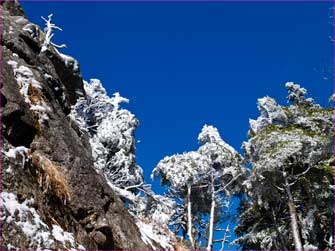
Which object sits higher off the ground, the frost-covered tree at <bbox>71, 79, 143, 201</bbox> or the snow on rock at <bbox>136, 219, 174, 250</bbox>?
the frost-covered tree at <bbox>71, 79, 143, 201</bbox>

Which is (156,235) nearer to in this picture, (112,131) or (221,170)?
(221,170)

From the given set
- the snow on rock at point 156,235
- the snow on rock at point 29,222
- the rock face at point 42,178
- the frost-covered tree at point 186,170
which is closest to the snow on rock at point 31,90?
the rock face at point 42,178

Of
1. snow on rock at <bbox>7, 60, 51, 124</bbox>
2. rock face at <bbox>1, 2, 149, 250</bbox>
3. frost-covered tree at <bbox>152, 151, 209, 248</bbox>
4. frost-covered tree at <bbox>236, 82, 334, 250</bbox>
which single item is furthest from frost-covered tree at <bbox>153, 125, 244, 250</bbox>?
snow on rock at <bbox>7, 60, 51, 124</bbox>

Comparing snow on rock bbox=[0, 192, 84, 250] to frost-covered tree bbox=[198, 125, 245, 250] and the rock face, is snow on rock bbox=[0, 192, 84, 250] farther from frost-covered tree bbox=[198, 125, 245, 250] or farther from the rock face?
frost-covered tree bbox=[198, 125, 245, 250]

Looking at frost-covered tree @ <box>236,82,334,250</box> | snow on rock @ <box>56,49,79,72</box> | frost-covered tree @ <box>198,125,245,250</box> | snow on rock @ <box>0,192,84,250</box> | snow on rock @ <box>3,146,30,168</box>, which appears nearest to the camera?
snow on rock @ <box>0,192,84,250</box>

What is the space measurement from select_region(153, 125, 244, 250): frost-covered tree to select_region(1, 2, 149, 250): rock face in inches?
564

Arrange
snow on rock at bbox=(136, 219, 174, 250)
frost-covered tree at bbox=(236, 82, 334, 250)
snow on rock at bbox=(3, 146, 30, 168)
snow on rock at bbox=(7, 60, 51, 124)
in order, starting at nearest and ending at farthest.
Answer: snow on rock at bbox=(3, 146, 30, 168)
snow on rock at bbox=(7, 60, 51, 124)
snow on rock at bbox=(136, 219, 174, 250)
frost-covered tree at bbox=(236, 82, 334, 250)

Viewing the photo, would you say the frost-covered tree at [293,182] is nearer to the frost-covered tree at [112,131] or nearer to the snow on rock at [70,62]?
the frost-covered tree at [112,131]

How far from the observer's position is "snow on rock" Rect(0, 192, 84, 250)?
22.1ft

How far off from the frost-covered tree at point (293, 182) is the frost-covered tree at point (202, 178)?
240 centimetres

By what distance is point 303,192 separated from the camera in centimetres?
2444

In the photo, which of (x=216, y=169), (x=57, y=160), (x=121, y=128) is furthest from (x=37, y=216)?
(x=121, y=128)

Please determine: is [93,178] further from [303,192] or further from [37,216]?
[303,192]

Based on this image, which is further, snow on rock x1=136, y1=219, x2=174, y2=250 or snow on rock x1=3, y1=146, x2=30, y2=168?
snow on rock x1=136, y1=219, x2=174, y2=250
